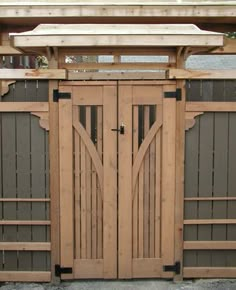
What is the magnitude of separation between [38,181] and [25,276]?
1.06m

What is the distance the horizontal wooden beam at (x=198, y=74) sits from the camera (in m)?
4.84

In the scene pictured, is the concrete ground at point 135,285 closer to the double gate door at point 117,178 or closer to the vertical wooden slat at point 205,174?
the double gate door at point 117,178

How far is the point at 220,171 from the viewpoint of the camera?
510 cm

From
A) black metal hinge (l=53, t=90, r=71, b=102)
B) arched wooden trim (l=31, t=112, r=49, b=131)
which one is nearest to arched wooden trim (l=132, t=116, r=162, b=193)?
black metal hinge (l=53, t=90, r=71, b=102)

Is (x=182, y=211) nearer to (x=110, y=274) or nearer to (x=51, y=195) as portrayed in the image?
(x=110, y=274)

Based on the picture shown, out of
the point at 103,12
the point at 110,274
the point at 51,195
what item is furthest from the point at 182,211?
the point at 103,12

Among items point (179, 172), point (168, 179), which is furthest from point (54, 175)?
point (179, 172)

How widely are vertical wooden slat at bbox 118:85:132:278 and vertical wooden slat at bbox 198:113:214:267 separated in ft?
2.55

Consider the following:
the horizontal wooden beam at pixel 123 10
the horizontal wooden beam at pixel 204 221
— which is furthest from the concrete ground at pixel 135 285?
the horizontal wooden beam at pixel 123 10

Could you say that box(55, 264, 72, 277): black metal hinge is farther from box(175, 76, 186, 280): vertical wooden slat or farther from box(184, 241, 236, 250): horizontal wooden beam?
box(184, 241, 236, 250): horizontal wooden beam

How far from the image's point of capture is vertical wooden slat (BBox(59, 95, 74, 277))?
4.95m

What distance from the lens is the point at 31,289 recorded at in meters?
5.00

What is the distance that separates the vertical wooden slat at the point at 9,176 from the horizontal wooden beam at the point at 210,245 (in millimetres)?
1911

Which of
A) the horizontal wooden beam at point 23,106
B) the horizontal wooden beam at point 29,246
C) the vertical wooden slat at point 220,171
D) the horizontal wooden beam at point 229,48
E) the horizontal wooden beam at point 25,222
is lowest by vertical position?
the horizontal wooden beam at point 29,246
